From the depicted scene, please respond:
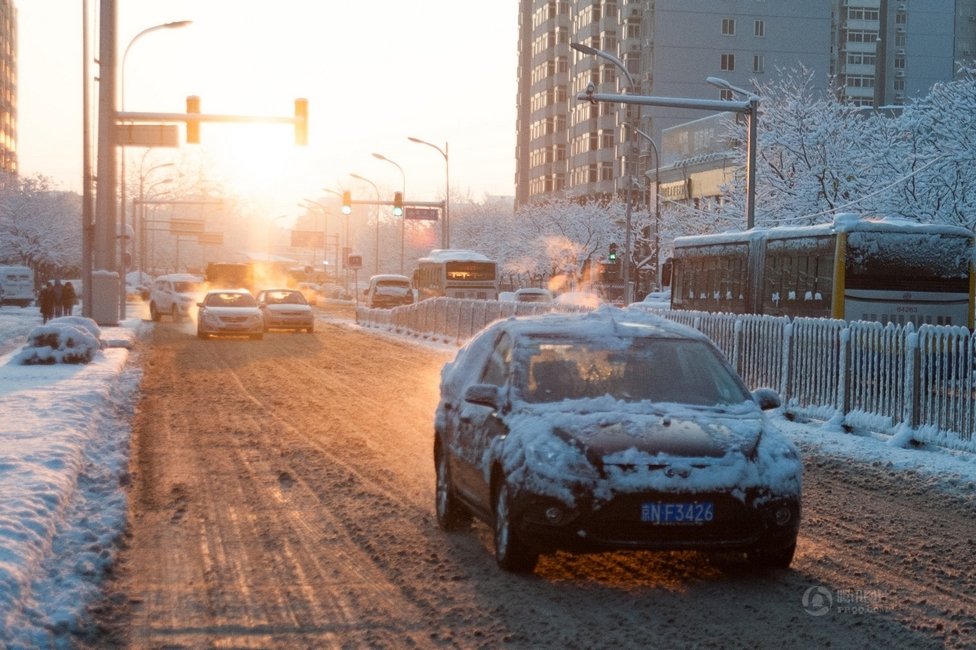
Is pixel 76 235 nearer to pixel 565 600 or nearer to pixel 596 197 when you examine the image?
pixel 596 197

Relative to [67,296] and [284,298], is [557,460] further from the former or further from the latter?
[67,296]

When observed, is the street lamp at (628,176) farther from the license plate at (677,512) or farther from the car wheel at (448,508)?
the license plate at (677,512)

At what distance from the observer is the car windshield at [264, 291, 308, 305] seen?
4312 centimetres

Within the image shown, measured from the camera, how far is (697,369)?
27.3 feet

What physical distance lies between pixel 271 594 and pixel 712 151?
7543 cm

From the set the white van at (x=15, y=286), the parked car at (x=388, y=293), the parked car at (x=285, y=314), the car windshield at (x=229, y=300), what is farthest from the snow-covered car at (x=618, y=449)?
the white van at (x=15, y=286)

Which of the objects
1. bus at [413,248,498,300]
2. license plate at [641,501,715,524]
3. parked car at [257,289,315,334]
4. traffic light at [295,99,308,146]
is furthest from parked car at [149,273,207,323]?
license plate at [641,501,715,524]

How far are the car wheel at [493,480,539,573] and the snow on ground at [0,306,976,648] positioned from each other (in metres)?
2.26

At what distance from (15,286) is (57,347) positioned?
154 ft

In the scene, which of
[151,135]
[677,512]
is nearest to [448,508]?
[677,512]

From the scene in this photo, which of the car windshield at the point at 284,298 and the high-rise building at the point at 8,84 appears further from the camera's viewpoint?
the high-rise building at the point at 8,84

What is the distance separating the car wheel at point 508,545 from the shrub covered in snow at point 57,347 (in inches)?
725

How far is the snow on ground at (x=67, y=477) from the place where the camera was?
6.65 meters

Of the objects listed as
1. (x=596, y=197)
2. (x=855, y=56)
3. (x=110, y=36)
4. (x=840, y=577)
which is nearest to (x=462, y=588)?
(x=840, y=577)
